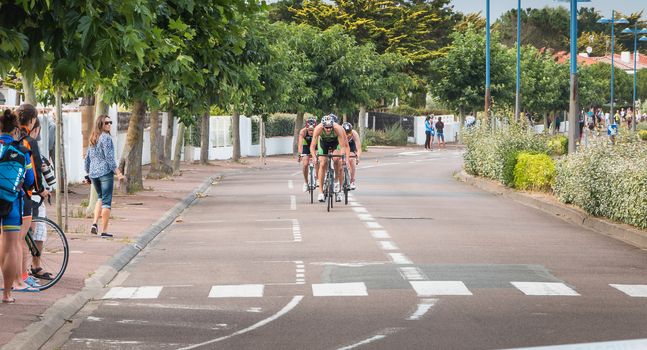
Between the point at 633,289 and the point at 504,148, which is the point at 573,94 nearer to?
the point at 504,148

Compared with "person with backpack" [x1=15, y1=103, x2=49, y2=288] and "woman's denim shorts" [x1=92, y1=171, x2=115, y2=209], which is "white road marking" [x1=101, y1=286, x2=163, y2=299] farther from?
"woman's denim shorts" [x1=92, y1=171, x2=115, y2=209]

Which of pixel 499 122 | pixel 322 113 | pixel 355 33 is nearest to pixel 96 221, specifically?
pixel 499 122

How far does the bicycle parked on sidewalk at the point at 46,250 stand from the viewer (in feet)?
42.4

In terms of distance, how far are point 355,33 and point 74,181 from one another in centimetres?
5602

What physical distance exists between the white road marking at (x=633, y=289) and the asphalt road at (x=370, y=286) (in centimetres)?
1

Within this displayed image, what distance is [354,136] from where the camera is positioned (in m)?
28.6

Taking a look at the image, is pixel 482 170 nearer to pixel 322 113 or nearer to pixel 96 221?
pixel 96 221

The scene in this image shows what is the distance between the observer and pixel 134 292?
44.5ft

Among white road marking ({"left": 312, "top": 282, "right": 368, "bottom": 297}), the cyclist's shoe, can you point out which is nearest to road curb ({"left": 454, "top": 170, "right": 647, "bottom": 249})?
white road marking ({"left": 312, "top": 282, "right": 368, "bottom": 297})

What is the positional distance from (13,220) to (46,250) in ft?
5.52

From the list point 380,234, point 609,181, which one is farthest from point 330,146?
point 380,234

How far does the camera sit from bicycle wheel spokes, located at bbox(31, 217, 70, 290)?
509 inches

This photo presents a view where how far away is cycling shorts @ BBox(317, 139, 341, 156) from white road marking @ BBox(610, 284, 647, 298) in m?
12.6

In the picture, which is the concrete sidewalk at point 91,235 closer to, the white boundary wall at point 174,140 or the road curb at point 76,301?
the road curb at point 76,301
